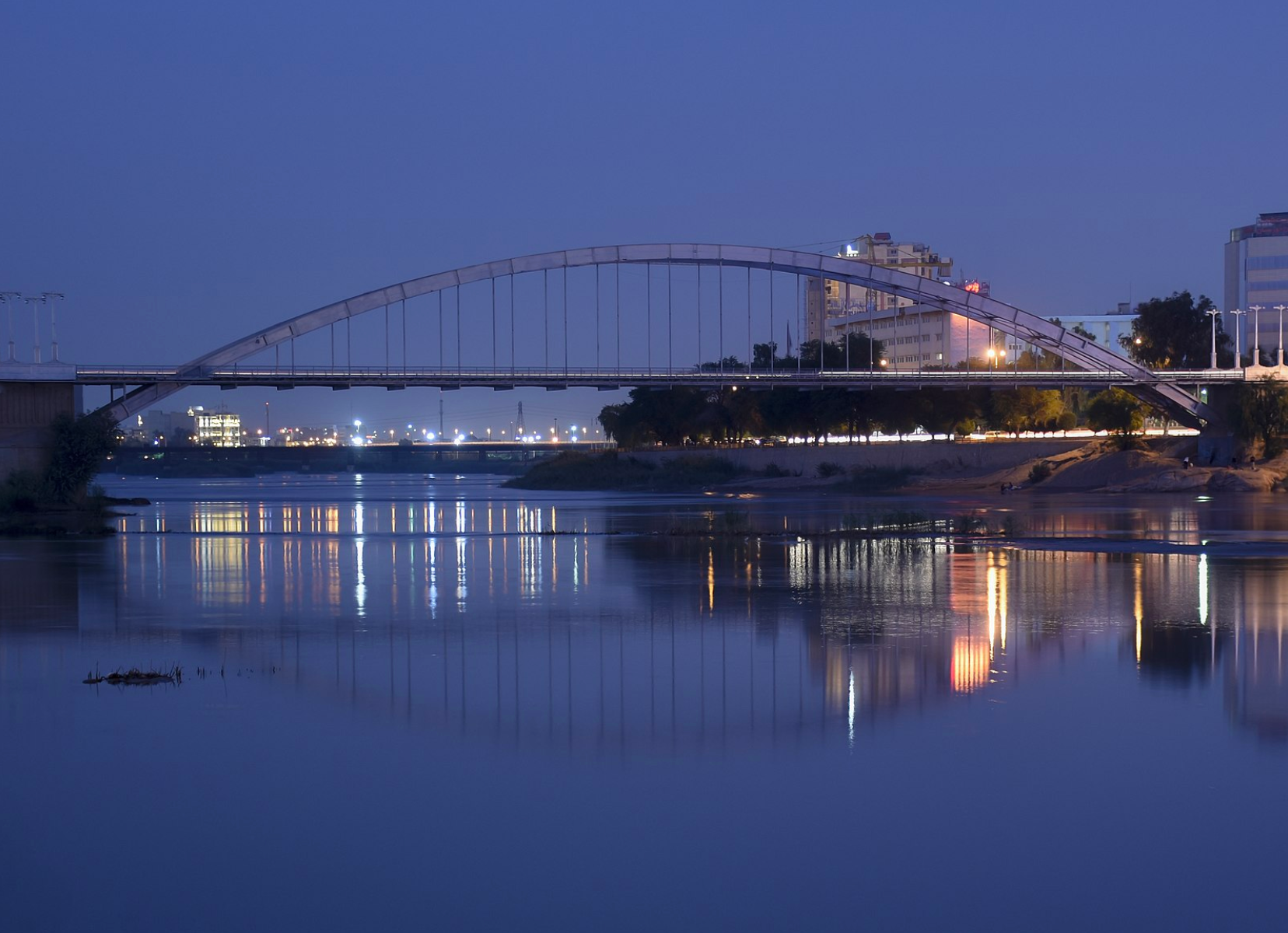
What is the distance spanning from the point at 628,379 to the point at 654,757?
59.3 m

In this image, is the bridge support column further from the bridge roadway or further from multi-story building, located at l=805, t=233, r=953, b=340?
multi-story building, located at l=805, t=233, r=953, b=340

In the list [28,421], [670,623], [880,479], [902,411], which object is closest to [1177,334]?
[902,411]

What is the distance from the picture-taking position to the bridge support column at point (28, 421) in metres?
51.5

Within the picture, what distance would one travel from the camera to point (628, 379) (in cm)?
7006

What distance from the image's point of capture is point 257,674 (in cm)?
1498

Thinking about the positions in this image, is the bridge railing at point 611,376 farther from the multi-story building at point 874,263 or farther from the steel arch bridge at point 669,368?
the multi-story building at point 874,263

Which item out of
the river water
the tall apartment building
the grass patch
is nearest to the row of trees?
the grass patch

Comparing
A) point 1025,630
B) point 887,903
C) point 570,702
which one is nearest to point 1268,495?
point 1025,630

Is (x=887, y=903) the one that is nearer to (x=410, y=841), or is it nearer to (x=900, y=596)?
(x=410, y=841)

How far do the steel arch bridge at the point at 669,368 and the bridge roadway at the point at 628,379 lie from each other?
0.28 ft

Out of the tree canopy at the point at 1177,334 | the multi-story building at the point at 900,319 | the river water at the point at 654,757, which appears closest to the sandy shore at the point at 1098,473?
the multi-story building at the point at 900,319

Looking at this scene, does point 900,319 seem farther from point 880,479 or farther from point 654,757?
point 654,757

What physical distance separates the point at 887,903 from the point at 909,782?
7.90 feet

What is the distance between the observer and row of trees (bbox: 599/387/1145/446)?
280 ft
